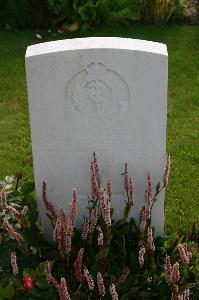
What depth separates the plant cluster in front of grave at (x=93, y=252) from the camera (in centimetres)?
340

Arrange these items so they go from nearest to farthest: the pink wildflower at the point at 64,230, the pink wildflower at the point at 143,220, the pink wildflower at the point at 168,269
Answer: the pink wildflower at the point at 168,269 < the pink wildflower at the point at 64,230 < the pink wildflower at the point at 143,220

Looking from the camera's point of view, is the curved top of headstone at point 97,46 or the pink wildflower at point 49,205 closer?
the curved top of headstone at point 97,46

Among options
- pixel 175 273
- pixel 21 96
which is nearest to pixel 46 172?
pixel 175 273

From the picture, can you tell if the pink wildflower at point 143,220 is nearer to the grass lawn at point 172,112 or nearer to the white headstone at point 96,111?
the white headstone at point 96,111

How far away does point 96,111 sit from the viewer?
143 inches

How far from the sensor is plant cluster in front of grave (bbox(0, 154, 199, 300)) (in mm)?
3400

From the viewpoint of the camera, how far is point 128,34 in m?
7.40

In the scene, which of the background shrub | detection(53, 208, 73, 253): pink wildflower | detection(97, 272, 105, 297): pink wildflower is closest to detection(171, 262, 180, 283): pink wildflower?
detection(97, 272, 105, 297): pink wildflower

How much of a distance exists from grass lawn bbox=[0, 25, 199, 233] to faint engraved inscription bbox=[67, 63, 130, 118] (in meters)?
1.34

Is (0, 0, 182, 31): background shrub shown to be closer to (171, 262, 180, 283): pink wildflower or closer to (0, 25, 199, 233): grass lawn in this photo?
(0, 25, 199, 233): grass lawn

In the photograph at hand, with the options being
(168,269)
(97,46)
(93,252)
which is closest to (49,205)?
(93,252)

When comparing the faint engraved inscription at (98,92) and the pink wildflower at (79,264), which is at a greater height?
the faint engraved inscription at (98,92)

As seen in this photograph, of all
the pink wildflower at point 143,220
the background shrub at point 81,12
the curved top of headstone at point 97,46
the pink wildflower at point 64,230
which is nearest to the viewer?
the pink wildflower at point 64,230

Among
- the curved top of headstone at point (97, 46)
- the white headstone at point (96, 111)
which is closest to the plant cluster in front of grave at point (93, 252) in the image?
the white headstone at point (96, 111)
